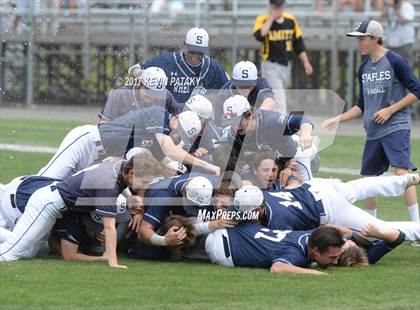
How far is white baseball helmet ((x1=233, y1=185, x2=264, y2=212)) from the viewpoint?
842 cm

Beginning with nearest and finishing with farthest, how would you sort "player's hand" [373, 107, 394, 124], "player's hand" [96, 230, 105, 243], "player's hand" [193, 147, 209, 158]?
"player's hand" [96, 230, 105, 243], "player's hand" [193, 147, 209, 158], "player's hand" [373, 107, 394, 124]

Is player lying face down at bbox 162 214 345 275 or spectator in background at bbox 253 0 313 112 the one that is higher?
spectator in background at bbox 253 0 313 112

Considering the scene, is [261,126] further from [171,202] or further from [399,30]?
[399,30]

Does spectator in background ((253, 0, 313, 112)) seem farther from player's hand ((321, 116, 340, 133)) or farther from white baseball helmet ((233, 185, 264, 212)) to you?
white baseball helmet ((233, 185, 264, 212))

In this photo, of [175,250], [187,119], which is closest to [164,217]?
[175,250]

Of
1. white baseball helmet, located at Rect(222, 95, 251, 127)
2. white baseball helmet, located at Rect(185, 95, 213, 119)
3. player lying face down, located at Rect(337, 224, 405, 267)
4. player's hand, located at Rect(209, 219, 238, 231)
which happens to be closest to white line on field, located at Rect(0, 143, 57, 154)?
white baseball helmet, located at Rect(185, 95, 213, 119)

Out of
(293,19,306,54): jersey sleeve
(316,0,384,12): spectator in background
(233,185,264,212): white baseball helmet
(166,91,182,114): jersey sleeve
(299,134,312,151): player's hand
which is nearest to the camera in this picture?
(233,185,264,212): white baseball helmet

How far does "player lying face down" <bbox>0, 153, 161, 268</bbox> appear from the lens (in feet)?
27.0

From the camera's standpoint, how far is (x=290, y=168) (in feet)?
32.2

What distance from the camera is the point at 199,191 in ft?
27.9

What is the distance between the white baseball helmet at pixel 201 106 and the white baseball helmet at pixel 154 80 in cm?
42

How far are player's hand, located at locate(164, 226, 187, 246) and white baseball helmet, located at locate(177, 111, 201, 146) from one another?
123cm

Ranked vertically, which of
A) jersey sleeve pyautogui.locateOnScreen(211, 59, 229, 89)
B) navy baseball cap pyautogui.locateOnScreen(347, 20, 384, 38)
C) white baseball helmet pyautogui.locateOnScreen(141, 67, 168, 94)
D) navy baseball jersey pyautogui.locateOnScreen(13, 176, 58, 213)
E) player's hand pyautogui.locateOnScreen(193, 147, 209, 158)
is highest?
navy baseball cap pyautogui.locateOnScreen(347, 20, 384, 38)

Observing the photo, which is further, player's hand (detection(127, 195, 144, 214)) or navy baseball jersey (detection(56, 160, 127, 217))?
player's hand (detection(127, 195, 144, 214))
